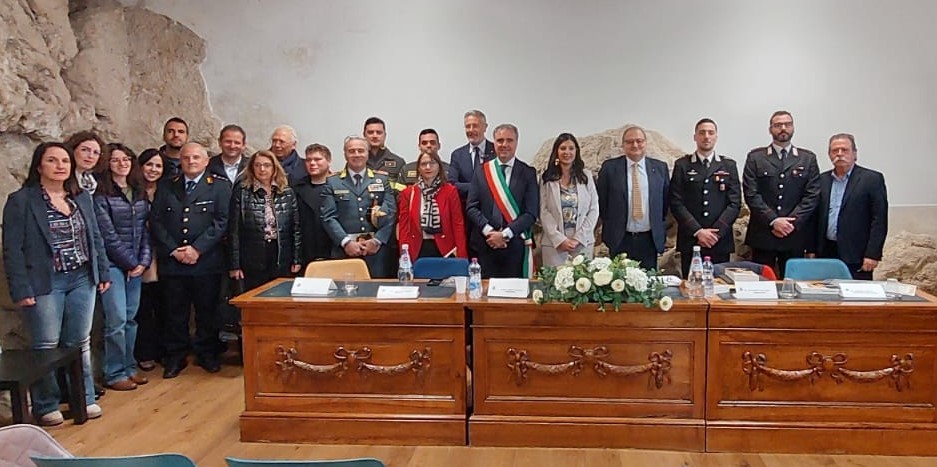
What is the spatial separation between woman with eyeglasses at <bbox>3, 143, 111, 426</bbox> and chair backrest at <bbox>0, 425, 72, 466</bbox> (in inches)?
92.2

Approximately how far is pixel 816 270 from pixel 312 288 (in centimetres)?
265

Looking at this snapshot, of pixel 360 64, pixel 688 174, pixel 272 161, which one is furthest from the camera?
pixel 360 64

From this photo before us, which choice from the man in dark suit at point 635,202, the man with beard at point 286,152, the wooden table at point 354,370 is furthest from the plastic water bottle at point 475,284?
the man with beard at point 286,152

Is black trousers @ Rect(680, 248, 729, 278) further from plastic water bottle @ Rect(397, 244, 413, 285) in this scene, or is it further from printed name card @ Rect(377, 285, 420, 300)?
printed name card @ Rect(377, 285, 420, 300)

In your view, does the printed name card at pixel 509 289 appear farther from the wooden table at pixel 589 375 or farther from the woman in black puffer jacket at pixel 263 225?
the woman in black puffer jacket at pixel 263 225

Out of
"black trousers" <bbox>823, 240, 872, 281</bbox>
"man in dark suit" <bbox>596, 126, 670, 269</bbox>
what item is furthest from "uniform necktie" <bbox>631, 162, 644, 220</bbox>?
"black trousers" <bbox>823, 240, 872, 281</bbox>

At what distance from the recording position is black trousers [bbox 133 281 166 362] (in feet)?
16.3

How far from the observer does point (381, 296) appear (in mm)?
3504

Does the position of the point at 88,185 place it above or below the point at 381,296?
above

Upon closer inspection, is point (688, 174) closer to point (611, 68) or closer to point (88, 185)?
point (611, 68)

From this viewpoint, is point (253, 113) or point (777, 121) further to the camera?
point (253, 113)

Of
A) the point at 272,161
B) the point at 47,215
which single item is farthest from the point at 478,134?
the point at 47,215

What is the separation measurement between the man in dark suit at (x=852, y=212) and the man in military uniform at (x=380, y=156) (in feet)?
9.37

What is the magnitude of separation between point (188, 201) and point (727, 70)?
3.97 m
